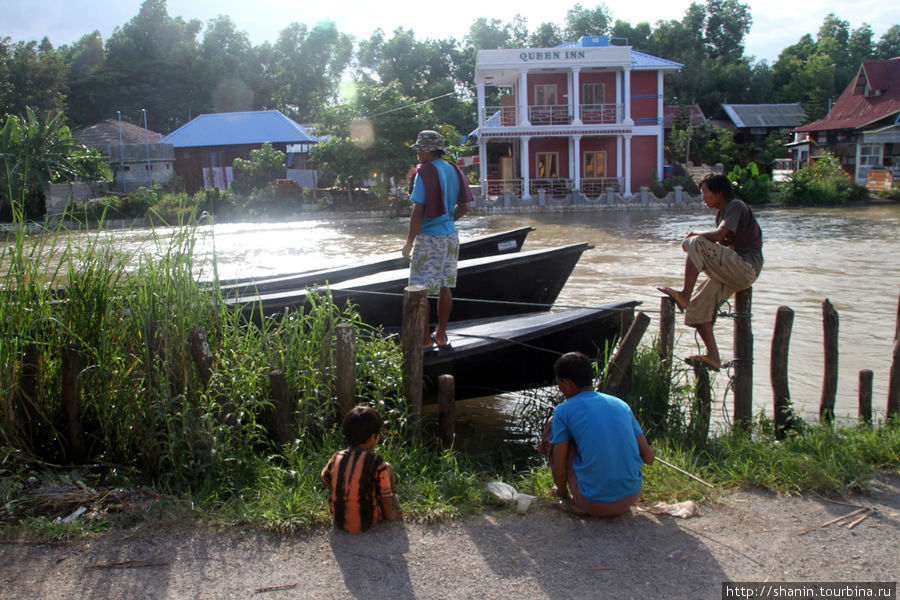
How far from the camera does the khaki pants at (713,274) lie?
486cm

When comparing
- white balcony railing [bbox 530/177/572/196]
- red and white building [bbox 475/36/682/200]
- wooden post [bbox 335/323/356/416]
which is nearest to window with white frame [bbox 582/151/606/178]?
red and white building [bbox 475/36/682/200]

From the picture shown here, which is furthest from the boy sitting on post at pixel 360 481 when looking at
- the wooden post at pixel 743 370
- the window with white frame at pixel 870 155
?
the window with white frame at pixel 870 155

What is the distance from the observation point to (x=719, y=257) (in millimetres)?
4863

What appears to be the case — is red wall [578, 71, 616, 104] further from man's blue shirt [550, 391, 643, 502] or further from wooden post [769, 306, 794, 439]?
man's blue shirt [550, 391, 643, 502]

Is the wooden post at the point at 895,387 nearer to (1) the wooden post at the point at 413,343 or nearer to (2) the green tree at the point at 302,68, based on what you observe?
(1) the wooden post at the point at 413,343

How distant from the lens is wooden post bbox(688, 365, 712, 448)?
4.72 metres

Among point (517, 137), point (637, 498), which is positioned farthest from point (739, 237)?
point (517, 137)

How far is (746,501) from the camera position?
3688 millimetres

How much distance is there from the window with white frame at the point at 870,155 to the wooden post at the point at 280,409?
3399 centimetres

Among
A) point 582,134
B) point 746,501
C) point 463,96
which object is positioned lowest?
point 746,501

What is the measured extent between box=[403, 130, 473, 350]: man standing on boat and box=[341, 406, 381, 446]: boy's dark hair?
1595mm

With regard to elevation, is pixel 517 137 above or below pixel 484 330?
above

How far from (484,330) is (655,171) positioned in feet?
92.3

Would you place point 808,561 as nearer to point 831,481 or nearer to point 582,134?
point 831,481
